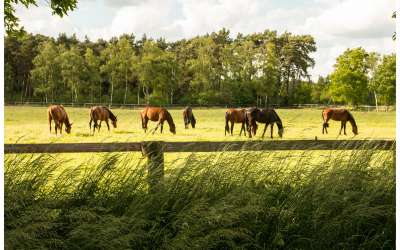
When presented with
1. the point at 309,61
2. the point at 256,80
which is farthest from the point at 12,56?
the point at 309,61

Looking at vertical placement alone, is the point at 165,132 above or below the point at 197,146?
below

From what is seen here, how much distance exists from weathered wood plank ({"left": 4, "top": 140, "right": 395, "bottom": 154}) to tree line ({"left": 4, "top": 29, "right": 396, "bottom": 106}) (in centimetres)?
8361

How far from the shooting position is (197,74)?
3932 inches

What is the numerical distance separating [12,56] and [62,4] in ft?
345

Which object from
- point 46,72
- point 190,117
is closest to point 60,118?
point 190,117

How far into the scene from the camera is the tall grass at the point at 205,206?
4.66 metres

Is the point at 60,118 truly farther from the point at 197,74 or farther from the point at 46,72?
the point at 46,72

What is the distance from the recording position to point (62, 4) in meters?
9.00

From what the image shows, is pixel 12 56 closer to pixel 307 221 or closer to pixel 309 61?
pixel 309 61

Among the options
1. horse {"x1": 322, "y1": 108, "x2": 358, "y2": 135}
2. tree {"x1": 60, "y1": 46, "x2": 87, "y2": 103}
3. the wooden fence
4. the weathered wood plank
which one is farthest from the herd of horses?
tree {"x1": 60, "y1": 46, "x2": 87, "y2": 103}

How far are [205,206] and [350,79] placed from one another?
87.5m

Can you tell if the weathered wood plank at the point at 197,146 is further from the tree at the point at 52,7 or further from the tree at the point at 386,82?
the tree at the point at 386,82

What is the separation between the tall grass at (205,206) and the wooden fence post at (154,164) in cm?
7

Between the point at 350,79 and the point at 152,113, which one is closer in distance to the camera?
the point at 152,113
